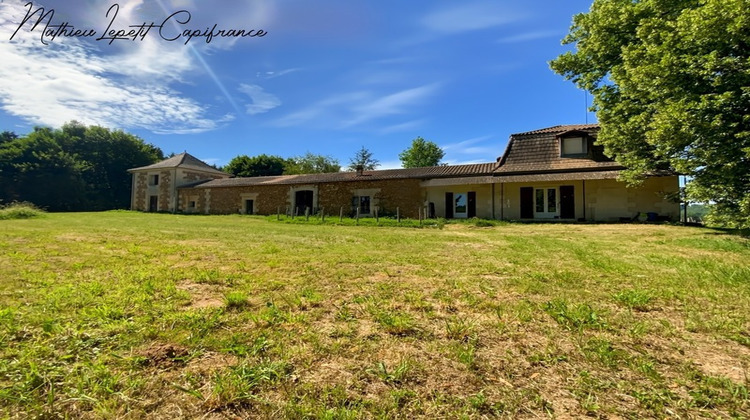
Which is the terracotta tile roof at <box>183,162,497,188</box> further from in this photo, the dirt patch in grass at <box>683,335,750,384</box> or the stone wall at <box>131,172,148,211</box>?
the dirt patch in grass at <box>683,335,750,384</box>

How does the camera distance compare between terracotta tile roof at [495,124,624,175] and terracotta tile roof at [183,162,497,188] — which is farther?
terracotta tile roof at [183,162,497,188]

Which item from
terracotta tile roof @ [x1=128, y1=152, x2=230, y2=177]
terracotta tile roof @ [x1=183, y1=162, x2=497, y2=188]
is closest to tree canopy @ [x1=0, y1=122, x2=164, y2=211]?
terracotta tile roof @ [x1=128, y1=152, x2=230, y2=177]

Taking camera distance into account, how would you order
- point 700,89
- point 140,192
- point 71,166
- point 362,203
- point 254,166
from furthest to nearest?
1. point 254,166
2. point 71,166
3. point 140,192
4. point 362,203
5. point 700,89

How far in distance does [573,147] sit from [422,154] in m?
31.2

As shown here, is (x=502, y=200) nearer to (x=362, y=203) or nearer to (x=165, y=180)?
(x=362, y=203)

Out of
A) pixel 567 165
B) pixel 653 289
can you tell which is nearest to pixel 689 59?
pixel 653 289

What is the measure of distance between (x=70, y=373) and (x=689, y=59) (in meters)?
A: 12.6

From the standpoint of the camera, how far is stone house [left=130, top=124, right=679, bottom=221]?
1630 centimetres

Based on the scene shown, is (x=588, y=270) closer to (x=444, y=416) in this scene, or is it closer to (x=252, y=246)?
(x=444, y=416)

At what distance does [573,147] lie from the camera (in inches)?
725

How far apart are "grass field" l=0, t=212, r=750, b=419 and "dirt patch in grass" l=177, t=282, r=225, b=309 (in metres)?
0.02

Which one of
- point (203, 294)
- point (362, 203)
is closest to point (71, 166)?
point (362, 203)

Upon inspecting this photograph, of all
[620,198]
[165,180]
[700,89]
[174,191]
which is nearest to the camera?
[700,89]

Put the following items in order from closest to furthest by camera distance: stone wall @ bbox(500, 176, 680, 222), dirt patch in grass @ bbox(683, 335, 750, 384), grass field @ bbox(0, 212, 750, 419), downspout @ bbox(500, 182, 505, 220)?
grass field @ bbox(0, 212, 750, 419), dirt patch in grass @ bbox(683, 335, 750, 384), stone wall @ bbox(500, 176, 680, 222), downspout @ bbox(500, 182, 505, 220)
